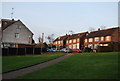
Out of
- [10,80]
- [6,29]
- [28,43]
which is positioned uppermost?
[6,29]

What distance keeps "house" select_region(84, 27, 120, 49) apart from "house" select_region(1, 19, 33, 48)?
24.0 meters

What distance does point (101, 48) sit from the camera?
3725 centimetres

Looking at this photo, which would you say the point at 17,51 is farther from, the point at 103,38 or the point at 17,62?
the point at 103,38

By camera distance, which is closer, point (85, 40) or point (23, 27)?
point (23, 27)

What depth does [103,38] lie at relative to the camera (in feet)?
193

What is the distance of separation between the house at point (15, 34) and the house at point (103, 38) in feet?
78.7

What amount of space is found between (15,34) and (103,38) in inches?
1331

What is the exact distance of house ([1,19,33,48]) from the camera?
44.1 metres

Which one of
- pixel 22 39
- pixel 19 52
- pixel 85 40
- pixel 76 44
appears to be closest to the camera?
pixel 19 52

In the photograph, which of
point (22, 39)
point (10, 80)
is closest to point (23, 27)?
point (22, 39)

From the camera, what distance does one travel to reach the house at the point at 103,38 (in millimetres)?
54494

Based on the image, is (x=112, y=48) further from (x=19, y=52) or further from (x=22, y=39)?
(x=22, y=39)

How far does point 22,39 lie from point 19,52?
49.7ft

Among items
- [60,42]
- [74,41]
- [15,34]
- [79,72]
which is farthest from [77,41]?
[79,72]
